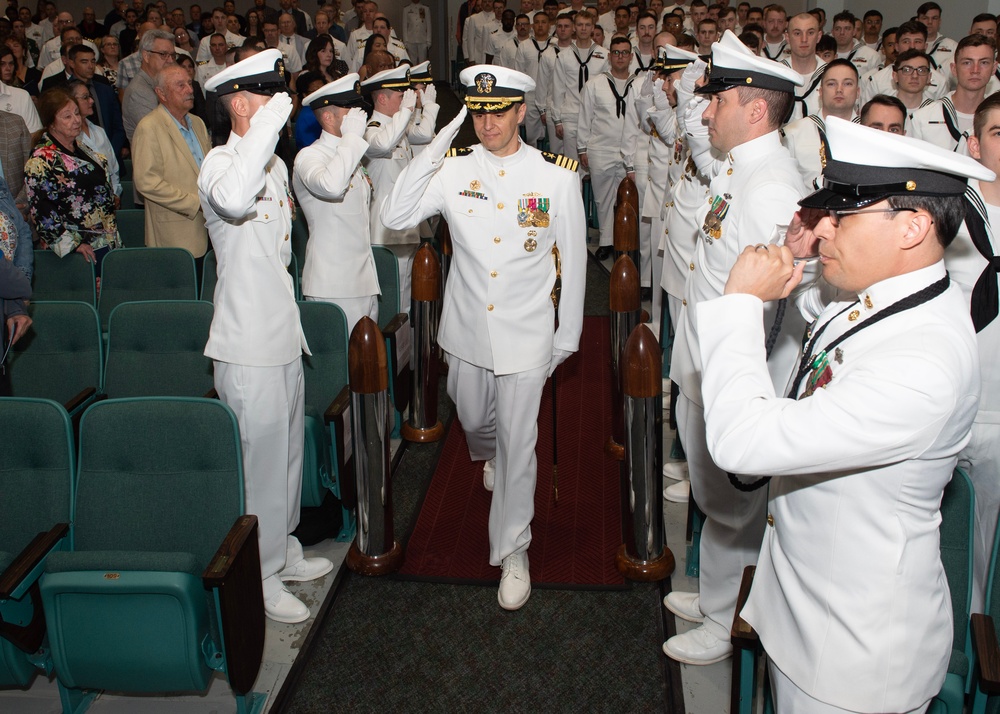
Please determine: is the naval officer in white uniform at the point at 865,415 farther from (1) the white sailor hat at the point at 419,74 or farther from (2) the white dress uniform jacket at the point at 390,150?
(1) the white sailor hat at the point at 419,74

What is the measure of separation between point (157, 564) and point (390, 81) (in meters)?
3.05

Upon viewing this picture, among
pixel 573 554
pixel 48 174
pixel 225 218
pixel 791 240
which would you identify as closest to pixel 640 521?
pixel 573 554

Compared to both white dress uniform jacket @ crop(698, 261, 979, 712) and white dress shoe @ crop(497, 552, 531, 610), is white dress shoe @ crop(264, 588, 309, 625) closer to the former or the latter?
white dress shoe @ crop(497, 552, 531, 610)

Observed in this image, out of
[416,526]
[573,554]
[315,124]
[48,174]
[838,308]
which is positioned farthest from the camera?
[315,124]

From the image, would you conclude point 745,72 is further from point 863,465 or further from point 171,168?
point 171,168

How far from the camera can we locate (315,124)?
5391 mm

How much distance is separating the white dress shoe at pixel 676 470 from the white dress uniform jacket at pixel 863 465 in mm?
2192

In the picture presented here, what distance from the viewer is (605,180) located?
7699mm

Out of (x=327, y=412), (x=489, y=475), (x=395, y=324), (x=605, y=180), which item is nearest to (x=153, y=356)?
(x=327, y=412)

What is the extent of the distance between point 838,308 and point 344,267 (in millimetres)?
2605

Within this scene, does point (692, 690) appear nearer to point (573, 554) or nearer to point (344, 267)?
point (573, 554)

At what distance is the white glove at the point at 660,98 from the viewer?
497 centimetres

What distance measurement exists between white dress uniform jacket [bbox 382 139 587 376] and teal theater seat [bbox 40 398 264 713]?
36.7 inches

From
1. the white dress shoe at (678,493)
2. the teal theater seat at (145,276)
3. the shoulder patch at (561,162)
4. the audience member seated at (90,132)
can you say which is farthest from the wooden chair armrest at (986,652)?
the audience member seated at (90,132)
